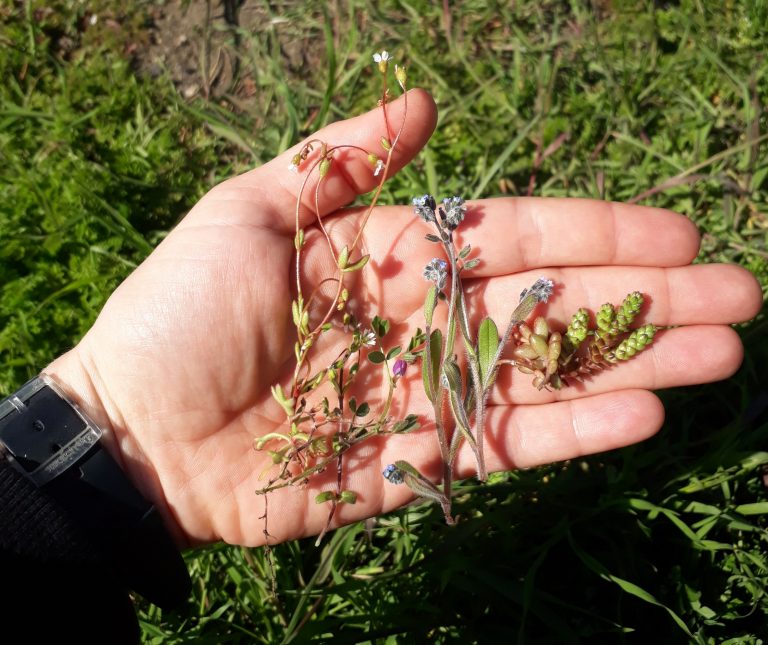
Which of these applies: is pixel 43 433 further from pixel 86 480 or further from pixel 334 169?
pixel 334 169

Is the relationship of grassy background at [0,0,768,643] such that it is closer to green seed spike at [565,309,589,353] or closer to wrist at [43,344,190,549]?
wrist at [43,344,190,549]

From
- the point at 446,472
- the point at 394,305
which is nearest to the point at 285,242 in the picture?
the point at 394,305

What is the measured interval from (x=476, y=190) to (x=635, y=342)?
147 centimetres

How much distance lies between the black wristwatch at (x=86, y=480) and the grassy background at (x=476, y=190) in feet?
1.88

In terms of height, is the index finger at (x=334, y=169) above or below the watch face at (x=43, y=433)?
above

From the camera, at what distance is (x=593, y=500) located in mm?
3475

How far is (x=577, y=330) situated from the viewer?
9.73 feet

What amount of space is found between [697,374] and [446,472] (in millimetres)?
1220

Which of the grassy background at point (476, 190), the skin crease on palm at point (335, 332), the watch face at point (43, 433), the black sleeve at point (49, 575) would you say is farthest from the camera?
the grassy background at point (476, 190)

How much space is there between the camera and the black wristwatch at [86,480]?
8.72ft

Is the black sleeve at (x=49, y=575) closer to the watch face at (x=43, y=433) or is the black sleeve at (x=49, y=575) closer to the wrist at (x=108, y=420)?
the watch face at (x=43, y=433)

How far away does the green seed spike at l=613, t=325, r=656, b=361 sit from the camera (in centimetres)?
293

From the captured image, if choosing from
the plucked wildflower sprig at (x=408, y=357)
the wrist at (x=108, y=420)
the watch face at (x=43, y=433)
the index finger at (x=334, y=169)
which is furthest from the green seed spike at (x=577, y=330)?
the watch face at (x=43, y=433)

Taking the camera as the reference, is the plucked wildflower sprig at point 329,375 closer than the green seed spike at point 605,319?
Yes
